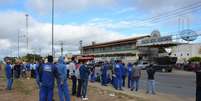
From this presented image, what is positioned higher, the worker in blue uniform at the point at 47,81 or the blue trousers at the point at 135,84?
the worker in blue uniform at the point at 47,81

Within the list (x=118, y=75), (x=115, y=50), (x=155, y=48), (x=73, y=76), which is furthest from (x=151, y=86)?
(x=115, y=50)

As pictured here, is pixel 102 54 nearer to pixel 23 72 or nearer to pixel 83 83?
pixel 23 72

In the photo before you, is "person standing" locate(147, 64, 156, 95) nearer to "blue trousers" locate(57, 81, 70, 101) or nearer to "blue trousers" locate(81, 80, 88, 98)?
"blue trousers" locate(81, 80, 88, 98)

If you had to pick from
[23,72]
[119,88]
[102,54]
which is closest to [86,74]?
[119,88]

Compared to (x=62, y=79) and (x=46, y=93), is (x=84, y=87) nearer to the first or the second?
(x=62, y=79)

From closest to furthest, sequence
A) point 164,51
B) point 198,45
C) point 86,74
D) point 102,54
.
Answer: point 86,74
point 198,45
point 164,51
point 102,54

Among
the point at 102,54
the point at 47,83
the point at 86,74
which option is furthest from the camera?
the point at 102,54

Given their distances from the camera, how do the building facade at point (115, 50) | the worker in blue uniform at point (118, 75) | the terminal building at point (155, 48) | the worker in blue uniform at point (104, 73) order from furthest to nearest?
the building facade at point (115, 50) → the terminal building at point (155, 48) → the worker in blue uniform at point (104, 73) → the worker in blue uniform at point (118, 75)

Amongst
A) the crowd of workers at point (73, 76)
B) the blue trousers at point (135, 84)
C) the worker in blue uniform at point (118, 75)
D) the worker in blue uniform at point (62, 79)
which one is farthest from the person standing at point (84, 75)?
the blue trousers at point (135, 84)

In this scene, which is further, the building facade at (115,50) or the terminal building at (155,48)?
the building facade at (115,50)

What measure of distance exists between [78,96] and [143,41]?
90.2 metres

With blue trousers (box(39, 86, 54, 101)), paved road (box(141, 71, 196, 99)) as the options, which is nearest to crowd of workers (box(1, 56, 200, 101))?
blue trousers (box(39, 86, 54, 101))

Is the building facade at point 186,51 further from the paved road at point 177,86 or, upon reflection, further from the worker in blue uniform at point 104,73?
the worker in blue uniform at point 104,73

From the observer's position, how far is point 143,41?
108188mm
